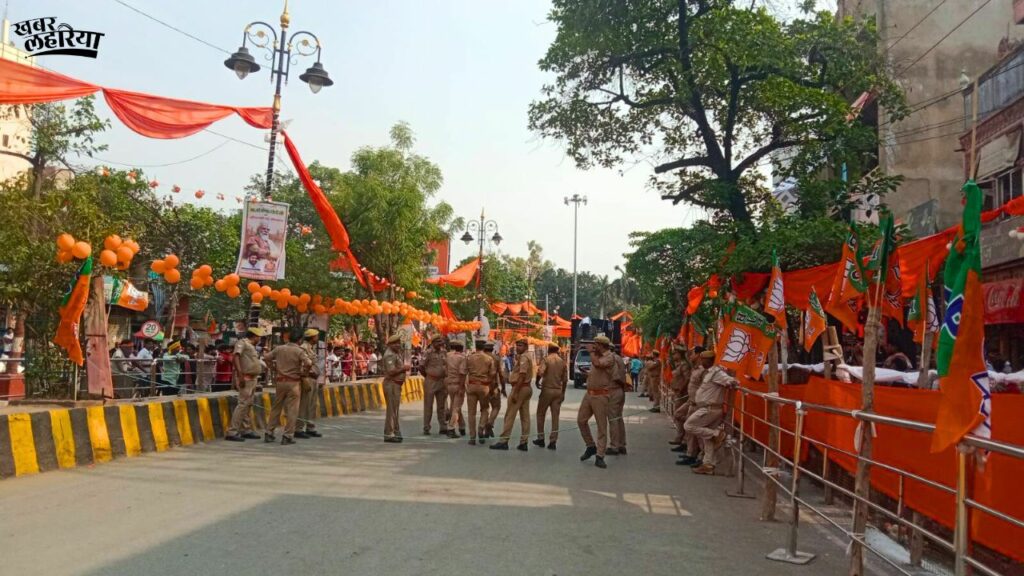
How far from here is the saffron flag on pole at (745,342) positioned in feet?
29.4

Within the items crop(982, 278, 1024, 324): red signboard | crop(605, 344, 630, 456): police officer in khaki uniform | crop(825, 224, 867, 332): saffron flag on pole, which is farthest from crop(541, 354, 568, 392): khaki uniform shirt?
crop(982, 278, 1024, 324): red signboard

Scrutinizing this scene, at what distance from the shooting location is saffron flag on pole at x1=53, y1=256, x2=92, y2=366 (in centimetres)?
992

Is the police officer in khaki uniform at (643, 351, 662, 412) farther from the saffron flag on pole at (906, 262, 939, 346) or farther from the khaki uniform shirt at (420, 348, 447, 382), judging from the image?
the saffron flag on pole at (906, 262, 939, 346)

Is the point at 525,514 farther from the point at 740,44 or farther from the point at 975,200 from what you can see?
the point at 740,44

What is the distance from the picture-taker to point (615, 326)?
119 ft

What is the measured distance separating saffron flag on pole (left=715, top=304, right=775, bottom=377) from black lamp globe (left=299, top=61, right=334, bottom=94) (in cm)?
849

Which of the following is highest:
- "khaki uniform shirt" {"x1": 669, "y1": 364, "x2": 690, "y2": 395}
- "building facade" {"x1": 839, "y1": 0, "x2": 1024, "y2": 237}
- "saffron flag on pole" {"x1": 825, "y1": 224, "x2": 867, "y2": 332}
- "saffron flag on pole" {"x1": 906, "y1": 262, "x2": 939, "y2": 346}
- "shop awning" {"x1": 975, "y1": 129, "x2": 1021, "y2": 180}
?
"building facade" {"x1": 839, "y1": 0, "x2": 1024, "y2": 237}

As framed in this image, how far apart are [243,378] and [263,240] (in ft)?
7.36

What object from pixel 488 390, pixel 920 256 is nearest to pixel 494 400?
pixel 488 390

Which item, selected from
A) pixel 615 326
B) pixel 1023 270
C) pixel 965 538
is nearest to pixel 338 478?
pixel 965 538

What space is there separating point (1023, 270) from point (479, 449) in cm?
1132

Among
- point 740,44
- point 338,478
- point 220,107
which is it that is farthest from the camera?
point 740,44

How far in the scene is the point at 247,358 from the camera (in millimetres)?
11891

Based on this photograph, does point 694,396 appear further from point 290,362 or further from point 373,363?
point 373,363
